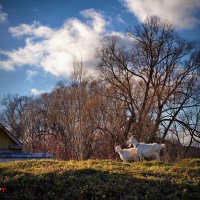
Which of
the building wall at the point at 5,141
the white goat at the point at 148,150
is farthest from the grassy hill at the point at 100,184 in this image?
the building wall at the point at 5,141

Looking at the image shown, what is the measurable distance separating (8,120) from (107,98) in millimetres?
32833

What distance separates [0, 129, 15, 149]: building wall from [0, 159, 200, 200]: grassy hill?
17.8 meters

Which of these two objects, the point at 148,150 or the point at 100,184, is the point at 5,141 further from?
the point at 100,184

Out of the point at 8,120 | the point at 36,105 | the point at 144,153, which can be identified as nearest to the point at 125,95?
the point at 144,153

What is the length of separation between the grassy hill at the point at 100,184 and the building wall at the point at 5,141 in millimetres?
17820

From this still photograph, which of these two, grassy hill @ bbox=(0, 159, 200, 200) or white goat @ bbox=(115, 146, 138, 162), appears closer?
grassy hill @ bbox=(0, 159, 200, 200)

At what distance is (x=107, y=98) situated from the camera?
34969 millimetres

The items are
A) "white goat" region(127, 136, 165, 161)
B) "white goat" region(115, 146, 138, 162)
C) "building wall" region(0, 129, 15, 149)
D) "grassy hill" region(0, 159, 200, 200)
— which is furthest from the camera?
"building wall" region(0, 129, 15, 149)

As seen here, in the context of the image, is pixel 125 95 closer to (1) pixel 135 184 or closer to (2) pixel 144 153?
(2) pixel 144 153

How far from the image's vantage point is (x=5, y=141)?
89.9ft

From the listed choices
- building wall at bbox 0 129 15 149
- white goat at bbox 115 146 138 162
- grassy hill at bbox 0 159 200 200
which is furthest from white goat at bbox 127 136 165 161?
building wall at bbox 0 129 15 149

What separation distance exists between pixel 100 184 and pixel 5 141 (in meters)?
20.4

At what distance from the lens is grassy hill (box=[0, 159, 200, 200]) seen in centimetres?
813

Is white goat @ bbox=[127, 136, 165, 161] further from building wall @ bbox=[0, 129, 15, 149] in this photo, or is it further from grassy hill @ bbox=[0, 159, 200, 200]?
building wall @ bbox=[0, 129, 15, 149]
